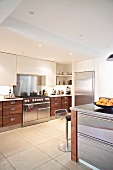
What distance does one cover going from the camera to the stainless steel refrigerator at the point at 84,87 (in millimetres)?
4730

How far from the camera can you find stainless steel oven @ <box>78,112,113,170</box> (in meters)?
1.83

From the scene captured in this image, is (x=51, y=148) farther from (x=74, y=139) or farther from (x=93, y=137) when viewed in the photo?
(x=93, y=137)

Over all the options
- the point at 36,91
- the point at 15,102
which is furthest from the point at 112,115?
the point at 36,91

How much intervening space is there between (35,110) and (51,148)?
1.82m

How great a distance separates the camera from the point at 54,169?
2047mm

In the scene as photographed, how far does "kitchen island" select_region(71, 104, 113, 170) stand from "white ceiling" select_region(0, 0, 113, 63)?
166cm

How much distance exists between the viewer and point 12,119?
3848 millimetres

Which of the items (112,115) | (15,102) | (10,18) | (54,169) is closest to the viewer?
(112,115)

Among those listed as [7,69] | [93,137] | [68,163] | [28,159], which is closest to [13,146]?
[28,159]

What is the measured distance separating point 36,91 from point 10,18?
10.5 ft

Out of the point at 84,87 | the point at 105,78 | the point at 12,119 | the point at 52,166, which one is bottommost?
the point at 52,166

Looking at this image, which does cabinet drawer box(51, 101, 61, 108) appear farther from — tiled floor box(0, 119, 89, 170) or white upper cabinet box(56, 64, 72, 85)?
tiled floor box(0, 119, 89, 170)

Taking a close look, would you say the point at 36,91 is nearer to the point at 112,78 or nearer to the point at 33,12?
the point at 112,78

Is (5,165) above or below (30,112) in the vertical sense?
below
